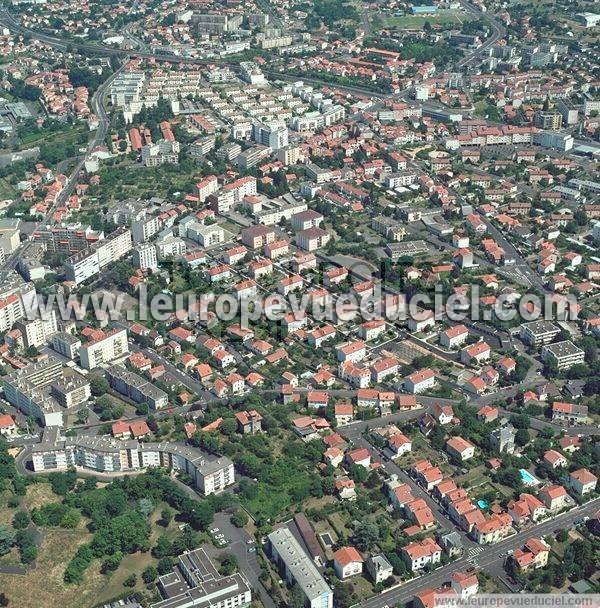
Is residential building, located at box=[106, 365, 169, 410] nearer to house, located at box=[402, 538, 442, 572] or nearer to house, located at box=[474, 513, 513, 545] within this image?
house, located at box=[402, 538, 442, 572]

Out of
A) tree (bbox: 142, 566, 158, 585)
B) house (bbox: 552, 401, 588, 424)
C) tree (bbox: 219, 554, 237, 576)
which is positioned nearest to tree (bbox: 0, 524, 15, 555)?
tree (bbox: 142, 566, 158, 585)

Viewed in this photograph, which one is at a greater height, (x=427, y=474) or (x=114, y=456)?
(x=114, y=456)

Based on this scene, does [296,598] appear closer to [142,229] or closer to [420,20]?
[142,229]

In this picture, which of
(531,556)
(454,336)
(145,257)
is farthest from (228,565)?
(145,257)

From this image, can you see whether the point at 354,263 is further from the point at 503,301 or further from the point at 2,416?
the point at 2,416

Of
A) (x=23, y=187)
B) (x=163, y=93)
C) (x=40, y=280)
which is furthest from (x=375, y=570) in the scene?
(x=163, y=93)

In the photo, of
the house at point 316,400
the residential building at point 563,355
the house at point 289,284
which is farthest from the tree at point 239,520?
the house at point 289,284

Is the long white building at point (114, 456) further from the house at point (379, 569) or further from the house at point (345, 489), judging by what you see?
the house at point (379, 569)
